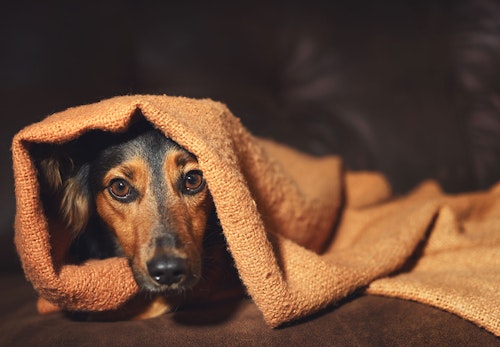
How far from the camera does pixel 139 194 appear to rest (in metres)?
1.21

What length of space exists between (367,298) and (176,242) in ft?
1.47

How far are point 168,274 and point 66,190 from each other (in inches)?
15.1

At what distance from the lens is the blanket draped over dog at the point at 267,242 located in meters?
1.01

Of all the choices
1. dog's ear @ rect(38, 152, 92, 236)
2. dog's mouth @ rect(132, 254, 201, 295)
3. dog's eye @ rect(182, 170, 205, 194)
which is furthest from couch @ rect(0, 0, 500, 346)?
dog's mouth @ rect(132, 254, 201, 295)

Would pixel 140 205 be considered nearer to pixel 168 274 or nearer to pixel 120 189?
pixel 120 189

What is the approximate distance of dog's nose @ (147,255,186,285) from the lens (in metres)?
1.03

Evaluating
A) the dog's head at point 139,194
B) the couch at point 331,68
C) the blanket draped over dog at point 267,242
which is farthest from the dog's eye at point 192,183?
the couch at point 331,68

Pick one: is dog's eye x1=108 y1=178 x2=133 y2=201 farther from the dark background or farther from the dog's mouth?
the dark background

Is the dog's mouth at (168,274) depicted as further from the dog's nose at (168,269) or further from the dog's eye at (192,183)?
the dog's eye at (192,183)

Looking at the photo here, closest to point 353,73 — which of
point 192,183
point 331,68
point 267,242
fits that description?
point 331,68

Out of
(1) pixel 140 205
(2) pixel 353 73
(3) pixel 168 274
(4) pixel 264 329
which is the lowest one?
(4) pixel 264 329

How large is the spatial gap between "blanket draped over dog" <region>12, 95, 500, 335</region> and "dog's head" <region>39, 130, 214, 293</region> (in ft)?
0.29

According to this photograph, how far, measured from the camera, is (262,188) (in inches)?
50.9

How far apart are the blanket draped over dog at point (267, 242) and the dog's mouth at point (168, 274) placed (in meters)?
0.10
